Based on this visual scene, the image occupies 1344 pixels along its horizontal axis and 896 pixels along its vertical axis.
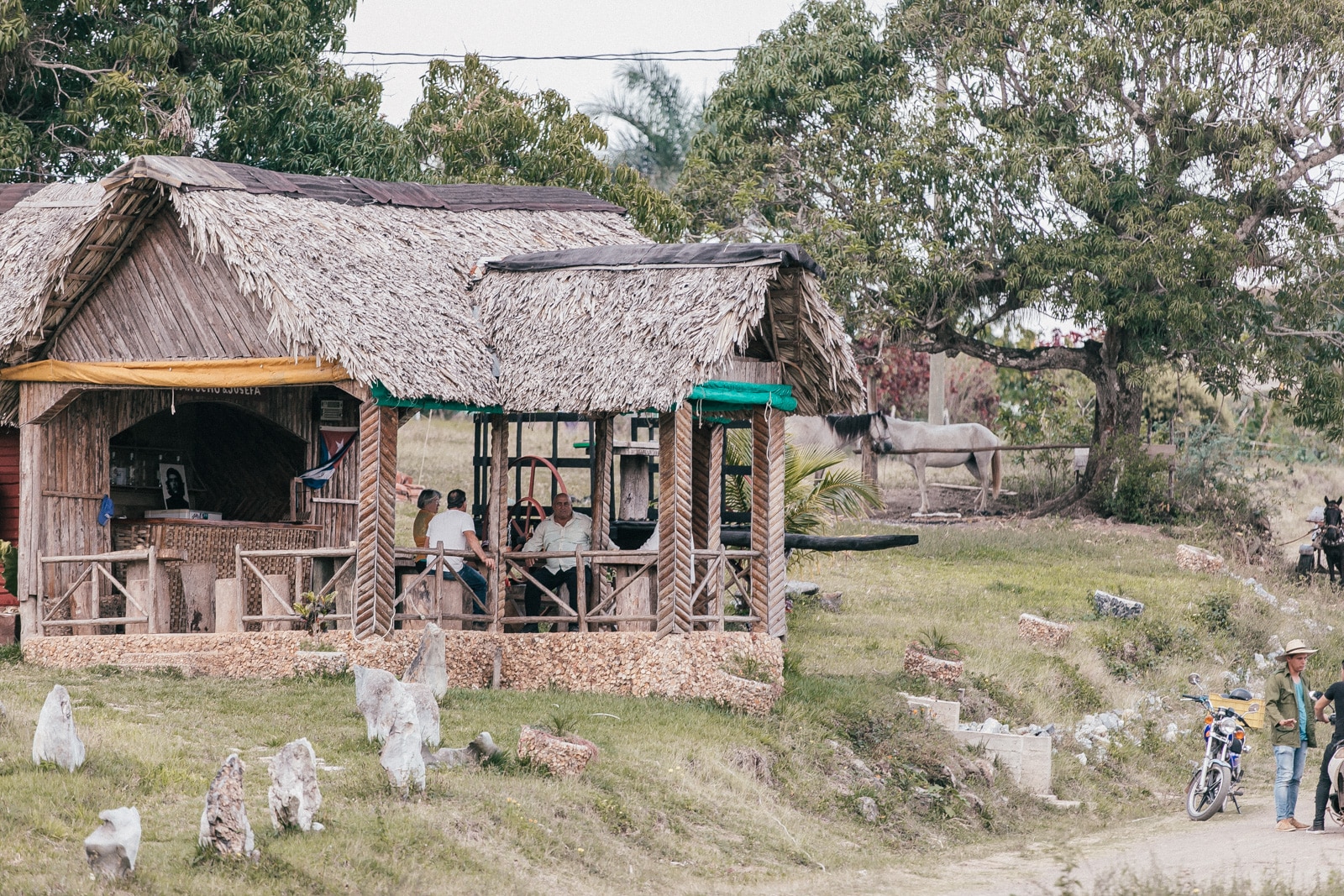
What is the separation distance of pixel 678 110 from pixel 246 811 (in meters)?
27.2

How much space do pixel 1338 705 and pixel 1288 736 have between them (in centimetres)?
46

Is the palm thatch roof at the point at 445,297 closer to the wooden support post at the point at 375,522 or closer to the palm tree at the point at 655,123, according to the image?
the wooden support post at the point at 375,522

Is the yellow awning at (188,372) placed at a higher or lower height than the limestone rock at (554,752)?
higher

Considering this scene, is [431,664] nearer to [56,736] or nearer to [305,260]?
[305,260]

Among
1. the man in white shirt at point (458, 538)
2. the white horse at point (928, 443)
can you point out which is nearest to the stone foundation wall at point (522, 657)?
the man in white shirt at point (458, 538)

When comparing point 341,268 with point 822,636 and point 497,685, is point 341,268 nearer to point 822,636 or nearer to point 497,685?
point 497,685

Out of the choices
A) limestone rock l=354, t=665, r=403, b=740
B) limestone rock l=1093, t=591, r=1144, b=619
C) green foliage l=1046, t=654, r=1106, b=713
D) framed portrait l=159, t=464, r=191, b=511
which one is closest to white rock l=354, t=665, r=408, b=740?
limestone rock l=354, t=665, r=403, b=740

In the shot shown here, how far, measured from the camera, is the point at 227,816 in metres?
8.75

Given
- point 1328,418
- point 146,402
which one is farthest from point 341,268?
point 1328,418

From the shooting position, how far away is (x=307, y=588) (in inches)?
622

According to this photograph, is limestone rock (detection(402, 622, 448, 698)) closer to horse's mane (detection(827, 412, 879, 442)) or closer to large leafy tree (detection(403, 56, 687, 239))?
large leafy tree (detection(403, 56, 687, 239))

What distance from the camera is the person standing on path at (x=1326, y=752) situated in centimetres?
1240

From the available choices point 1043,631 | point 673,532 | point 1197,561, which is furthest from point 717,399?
point 1197,561

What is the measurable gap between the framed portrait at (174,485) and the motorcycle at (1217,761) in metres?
10.7
